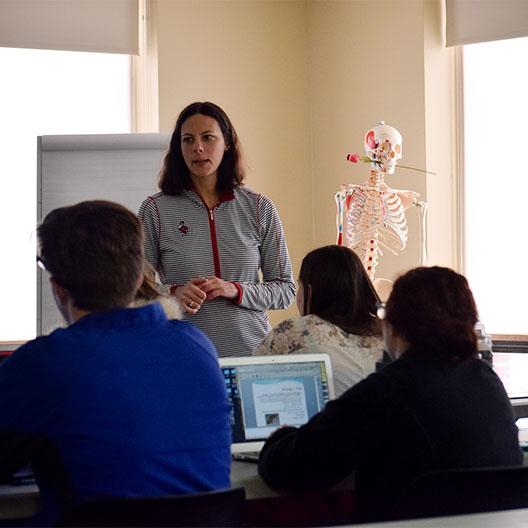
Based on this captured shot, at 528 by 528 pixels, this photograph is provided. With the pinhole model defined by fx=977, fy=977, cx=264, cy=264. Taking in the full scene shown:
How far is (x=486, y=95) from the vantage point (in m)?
5.68

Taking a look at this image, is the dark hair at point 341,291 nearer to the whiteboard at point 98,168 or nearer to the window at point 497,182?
the whiteboard at point 98,168

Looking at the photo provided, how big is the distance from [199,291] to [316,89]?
3.54 meters

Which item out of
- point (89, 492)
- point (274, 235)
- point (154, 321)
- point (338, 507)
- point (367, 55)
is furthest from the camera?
point (367, 55)

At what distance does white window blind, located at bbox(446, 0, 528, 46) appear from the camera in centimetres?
536

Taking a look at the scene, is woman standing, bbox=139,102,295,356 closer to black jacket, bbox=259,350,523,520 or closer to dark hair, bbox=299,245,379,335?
dark hair, bbox=299,245,379,335

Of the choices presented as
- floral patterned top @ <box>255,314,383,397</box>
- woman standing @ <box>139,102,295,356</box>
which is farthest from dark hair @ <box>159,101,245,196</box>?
floral patterned top @ <box>255,314,383,397</box>

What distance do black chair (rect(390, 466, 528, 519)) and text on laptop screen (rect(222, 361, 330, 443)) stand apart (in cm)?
55

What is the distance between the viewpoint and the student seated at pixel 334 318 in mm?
2607

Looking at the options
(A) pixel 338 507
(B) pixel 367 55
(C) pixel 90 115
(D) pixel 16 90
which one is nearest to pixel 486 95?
(B) pixel 367 55

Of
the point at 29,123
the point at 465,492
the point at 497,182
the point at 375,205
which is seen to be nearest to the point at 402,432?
the point at 465,492

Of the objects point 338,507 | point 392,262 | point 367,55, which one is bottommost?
point 338,507

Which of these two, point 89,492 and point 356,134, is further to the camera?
point 356,134

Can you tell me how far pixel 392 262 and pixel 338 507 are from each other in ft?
11.7

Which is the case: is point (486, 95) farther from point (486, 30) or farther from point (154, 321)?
point (154, 321)
